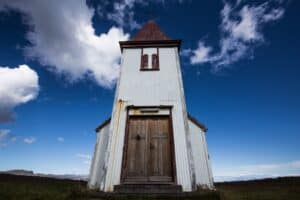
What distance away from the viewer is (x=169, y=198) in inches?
240

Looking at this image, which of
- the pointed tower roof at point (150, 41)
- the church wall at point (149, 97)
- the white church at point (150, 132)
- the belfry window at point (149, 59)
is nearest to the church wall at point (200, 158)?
the white church at point (150, 132)

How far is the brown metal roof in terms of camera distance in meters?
11.3

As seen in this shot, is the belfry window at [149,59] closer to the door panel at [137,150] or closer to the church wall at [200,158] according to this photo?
the door panel at [137,150]

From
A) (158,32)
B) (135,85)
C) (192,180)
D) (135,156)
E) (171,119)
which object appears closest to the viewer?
(192,180)

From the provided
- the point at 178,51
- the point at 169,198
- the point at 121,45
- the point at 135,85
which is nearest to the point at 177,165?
the point at 169,198

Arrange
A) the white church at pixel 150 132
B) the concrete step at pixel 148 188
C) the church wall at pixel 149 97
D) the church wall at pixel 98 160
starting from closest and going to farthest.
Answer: the concrete step at pixel 148 188 < the white church at pixel 150 132 < the church wall at pixel 149 97 < the church wall at pixel 98 160

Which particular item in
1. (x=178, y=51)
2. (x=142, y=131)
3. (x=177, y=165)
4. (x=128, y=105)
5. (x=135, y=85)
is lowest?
(x=177, y=165)

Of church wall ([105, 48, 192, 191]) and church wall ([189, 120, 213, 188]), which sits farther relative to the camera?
church wall ([189, 120, 213, 188])

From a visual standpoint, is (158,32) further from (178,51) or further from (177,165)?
(177,165)

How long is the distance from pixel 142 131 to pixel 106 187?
2.83 metres

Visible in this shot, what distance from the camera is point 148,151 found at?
26.6 ft

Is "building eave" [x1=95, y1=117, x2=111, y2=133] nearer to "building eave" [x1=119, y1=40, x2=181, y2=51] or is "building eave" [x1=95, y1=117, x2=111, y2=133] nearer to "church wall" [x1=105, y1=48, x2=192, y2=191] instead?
"church wall" [x1=105, y1=48, x2=192, y2=191]

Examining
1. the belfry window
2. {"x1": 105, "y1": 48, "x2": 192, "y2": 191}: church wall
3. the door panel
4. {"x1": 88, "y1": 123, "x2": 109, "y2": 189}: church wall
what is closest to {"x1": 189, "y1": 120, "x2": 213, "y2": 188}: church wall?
{"x1": 105, "y1": 48, "x2": 192, "y2": 191}: church wall

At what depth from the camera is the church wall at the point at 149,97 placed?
7719 millimetres
